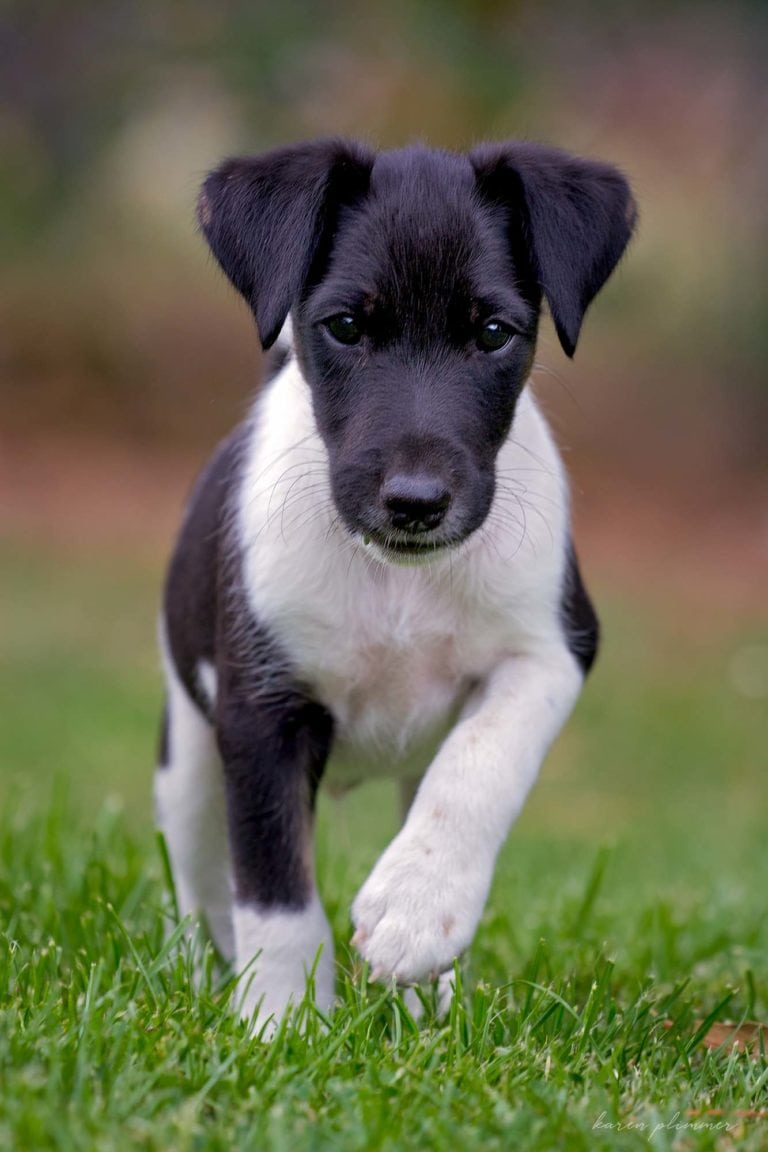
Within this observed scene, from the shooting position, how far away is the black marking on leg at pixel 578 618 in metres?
4.18

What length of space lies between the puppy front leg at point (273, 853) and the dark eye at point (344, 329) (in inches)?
33.5

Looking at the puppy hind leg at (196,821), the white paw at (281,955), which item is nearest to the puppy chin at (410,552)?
the white paw at (281,955)

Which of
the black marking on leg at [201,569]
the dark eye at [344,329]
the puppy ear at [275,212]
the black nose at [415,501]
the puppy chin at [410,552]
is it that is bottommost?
the black marking on leg at [201,569]

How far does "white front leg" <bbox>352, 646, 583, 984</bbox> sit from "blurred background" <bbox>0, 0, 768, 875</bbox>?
923 cm

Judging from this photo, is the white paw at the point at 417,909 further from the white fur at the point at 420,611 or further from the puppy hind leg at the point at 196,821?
the puppy hind leg at the point at 196,821

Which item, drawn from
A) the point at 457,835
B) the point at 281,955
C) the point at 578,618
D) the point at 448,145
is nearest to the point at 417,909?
the point at 457,835

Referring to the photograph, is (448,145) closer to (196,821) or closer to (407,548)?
(196,821)

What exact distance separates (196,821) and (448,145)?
10.2 m

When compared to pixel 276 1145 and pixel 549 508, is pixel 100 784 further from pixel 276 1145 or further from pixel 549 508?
pixel 276 1145

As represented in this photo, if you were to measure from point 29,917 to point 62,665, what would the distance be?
8407 millimetres

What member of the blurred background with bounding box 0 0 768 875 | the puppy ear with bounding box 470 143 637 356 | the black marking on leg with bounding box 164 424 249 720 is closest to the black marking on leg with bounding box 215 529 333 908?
the black marking on leg with bounding box 164 424 249 720

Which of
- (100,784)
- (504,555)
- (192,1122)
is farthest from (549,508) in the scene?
(100,784)

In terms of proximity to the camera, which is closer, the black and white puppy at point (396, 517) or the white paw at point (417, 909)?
the white paw at point (417, 909)

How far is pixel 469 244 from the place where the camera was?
388cm
